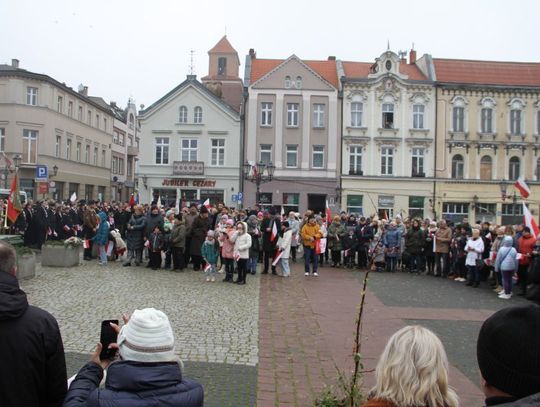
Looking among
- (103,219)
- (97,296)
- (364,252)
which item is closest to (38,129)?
(103,219)

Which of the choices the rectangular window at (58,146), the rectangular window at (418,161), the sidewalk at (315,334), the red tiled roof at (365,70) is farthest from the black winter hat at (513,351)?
the rectangular window at (58,146)

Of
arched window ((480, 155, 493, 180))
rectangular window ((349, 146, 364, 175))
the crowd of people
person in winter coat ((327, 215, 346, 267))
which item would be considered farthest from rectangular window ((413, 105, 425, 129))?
person in winter coat ((327, 215, 346, 267))

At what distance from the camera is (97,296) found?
1108 cm

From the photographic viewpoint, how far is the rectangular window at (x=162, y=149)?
1689 inches

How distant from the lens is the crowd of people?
1447cm

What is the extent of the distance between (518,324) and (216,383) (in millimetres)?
4676

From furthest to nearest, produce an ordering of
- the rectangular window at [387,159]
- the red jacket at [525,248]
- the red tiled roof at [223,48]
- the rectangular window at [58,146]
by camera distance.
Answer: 1. the red tiled roof at [223,48]
2. the rectangular window at [58,146]
3. the rectangular window at [387,159]
4. the red jacket at [525,248]

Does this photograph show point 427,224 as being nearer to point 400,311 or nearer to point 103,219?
point 400,311

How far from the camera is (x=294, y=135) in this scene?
41969mm

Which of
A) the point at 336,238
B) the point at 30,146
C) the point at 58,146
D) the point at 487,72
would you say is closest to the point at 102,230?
the point at 336,238

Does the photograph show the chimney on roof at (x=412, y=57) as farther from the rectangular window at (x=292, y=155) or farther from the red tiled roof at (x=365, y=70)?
the rectangular window at (x=292, y=155)

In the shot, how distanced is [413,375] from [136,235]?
1501 cm

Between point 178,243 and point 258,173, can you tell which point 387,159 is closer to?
point 258,173

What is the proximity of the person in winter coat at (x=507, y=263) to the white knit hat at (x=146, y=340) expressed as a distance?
41.1ft
